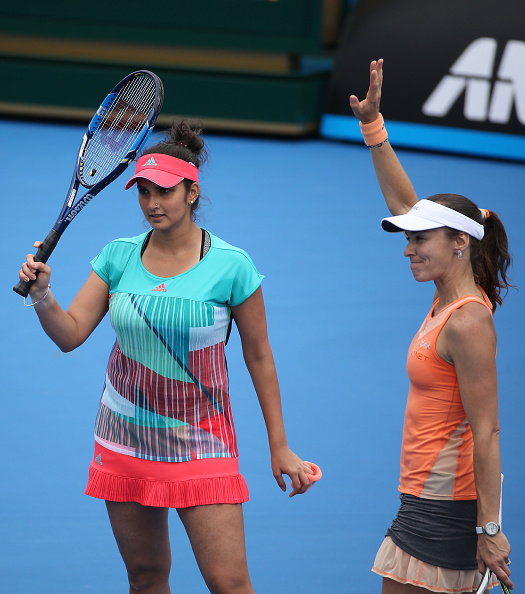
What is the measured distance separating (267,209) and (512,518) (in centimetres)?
495

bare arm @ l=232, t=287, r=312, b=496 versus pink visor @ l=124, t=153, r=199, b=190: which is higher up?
pink visor @ l=124, t=153, r=199, b=190

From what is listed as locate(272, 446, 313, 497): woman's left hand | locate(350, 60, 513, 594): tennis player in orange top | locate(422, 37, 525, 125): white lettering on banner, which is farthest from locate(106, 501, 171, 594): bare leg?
locate(422, 37, 525, 125): white lettering on banner

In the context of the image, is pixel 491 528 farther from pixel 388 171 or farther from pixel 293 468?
pixel 388 171

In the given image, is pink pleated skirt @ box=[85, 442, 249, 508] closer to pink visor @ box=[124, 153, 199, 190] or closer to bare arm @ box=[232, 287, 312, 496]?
bare arm @ box=[232, 287, 312, 496]

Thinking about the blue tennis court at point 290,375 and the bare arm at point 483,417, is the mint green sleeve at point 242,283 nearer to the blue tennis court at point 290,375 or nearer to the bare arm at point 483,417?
the bare arm at point 483,417

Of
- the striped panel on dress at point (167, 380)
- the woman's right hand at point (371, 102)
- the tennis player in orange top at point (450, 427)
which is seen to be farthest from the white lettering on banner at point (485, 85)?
the striped panel on dress at point (167, 380)

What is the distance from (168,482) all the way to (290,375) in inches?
108

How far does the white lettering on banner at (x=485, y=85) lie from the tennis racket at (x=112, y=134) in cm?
735

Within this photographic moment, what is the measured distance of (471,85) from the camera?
10086 millimetres

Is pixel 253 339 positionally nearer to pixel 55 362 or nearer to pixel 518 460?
pixel 518 460

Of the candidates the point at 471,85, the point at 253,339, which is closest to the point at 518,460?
the point at 253,339

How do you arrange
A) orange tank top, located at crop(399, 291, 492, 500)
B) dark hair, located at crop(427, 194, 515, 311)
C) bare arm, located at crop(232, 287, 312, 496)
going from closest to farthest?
orange tank top, located at crop(399, 291, 492, 500)
dark hair, located at crop(427, 194, 515, 311)
bare arm, located at crop(232, 287, 312, 496)

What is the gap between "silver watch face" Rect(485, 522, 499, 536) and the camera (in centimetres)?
247

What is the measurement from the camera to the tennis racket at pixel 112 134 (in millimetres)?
3090
